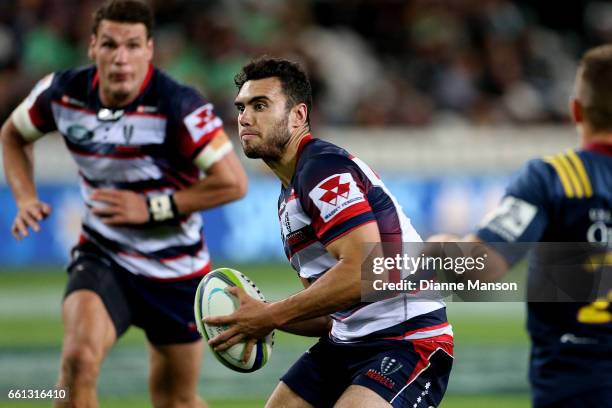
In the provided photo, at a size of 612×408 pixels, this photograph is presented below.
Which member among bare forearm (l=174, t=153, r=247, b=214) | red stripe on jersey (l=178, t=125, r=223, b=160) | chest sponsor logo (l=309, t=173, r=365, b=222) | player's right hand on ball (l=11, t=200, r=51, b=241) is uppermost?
red stripe on jersey (l=178, t=125, r=223, b=160)

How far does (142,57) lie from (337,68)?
11.1m

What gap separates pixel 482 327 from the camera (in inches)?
440

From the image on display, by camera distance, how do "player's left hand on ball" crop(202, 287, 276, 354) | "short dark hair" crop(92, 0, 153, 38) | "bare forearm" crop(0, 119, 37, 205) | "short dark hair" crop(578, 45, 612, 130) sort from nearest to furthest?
"short dark hair" crop(578, 45, 612, 130) < "player's left hand on ball" crop(202, 287, 276, 354) < "short dark hair" crop(92, 0, 153, 38) < "bare forearm" crop(0, 119, 37, 205)

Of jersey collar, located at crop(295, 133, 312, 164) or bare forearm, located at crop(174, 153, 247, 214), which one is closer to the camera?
jersey collar, located at crop(295, 133, 312, 164)

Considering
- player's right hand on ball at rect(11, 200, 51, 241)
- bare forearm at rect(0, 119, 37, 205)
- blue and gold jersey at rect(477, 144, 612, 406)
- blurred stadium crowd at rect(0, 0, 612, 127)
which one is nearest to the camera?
blue and gold jersey at rect(477, 144, 612, 406)

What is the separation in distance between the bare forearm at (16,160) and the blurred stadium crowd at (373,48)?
738cm

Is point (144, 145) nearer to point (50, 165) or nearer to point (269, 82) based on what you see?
point (269, 82)

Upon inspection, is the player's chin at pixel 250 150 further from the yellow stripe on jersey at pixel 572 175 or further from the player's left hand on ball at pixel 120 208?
the player's left hand on ball at pixel 120 208

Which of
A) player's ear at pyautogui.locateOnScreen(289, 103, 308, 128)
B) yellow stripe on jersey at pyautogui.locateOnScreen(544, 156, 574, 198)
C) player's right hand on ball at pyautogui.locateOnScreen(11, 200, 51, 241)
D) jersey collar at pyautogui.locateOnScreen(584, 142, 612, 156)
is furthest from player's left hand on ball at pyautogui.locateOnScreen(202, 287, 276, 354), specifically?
player's right hand on ball at pyautogui.locateOnScreen(11, 200, 51, 241)

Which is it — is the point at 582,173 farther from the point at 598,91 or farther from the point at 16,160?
the point at 16,160

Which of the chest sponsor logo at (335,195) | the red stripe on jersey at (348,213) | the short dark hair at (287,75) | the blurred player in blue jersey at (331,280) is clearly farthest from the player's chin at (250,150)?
the red stripe on jersey at (348,213)

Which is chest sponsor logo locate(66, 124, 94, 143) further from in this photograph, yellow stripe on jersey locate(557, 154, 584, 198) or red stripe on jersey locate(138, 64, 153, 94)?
yellow stripe on jersey locate(557, 154, 584, 198)

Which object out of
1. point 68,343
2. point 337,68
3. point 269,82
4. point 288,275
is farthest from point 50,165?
point 269,82

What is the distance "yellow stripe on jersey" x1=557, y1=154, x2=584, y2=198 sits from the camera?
4129mm
